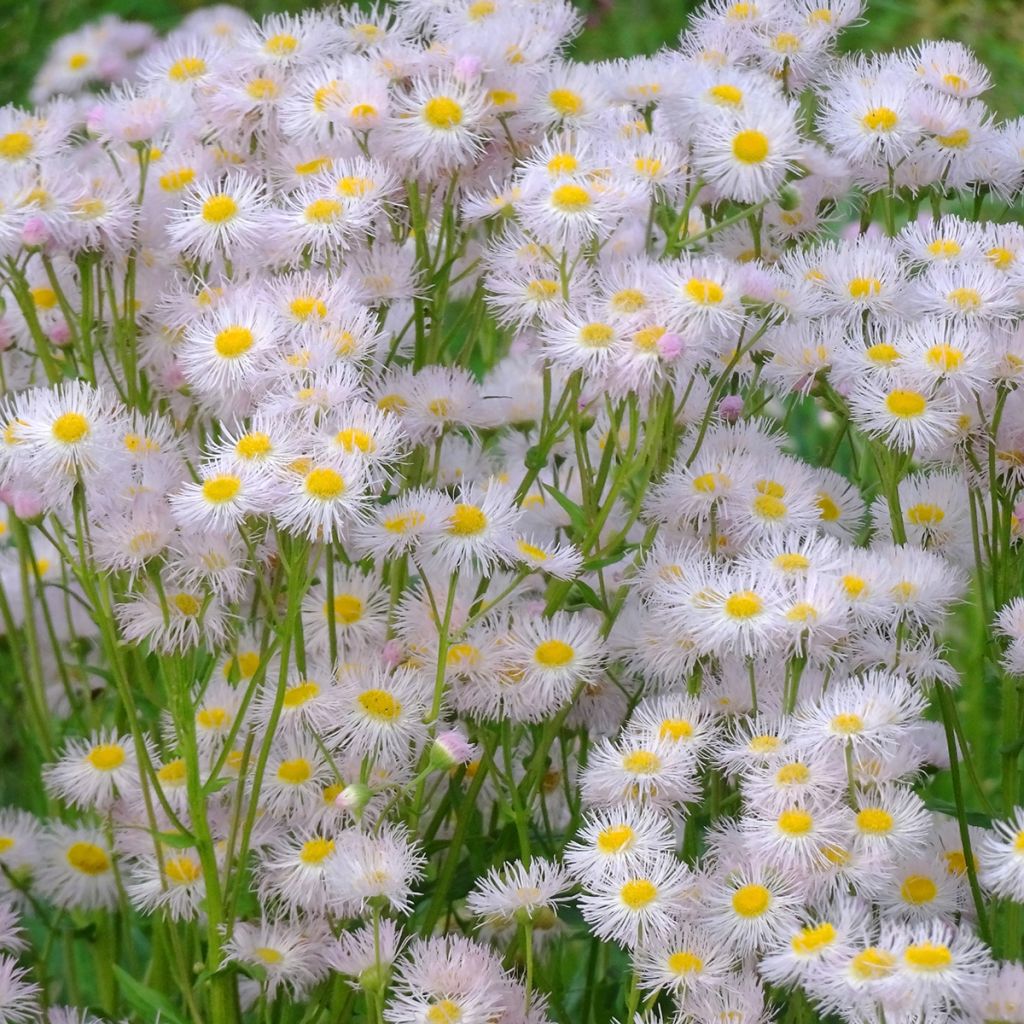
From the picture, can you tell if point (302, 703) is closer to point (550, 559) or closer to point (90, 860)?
point (550, 559)

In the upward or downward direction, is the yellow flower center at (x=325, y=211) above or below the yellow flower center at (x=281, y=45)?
below

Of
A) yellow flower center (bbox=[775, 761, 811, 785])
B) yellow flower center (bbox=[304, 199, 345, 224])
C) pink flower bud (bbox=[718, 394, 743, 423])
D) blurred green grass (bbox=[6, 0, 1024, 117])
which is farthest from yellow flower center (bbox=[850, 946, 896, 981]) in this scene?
blurred green grass (bbox=[6, 0, 1024, 117])

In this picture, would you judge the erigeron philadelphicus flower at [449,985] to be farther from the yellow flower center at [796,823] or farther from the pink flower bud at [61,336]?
the pink flower bud at [61,336]

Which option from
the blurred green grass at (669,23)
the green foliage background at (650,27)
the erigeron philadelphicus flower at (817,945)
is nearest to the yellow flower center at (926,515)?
the erigeron philadelphicus flower at (817,945)

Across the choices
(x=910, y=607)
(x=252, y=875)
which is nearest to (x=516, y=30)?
(x=910, y=607)

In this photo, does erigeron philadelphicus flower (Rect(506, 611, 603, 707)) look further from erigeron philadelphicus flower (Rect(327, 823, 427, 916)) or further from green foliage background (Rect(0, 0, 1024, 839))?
green foliage background (Rect(0, 0, 1024, 839))

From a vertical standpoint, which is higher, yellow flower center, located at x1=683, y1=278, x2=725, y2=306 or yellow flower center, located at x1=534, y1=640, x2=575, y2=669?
yellow flower center, located at x1=683, y1=278, x2=725, y2=306

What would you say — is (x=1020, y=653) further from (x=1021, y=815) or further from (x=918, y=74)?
(x=918, y=74)

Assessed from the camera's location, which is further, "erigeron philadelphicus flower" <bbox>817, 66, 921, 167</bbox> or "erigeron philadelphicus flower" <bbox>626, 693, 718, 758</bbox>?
"erigeron philadelphicus flower" <bbox>817, 66, 921, 167</bbox>
